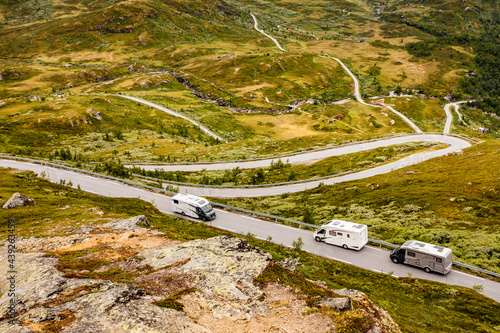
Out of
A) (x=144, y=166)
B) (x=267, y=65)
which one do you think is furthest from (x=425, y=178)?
(x=267, y=65)

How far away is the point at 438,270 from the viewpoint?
2761cm

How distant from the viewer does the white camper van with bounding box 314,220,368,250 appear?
32750 mm

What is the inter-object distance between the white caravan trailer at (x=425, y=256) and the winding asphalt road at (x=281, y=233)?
0.65 meters

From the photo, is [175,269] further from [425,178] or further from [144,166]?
[144,166]

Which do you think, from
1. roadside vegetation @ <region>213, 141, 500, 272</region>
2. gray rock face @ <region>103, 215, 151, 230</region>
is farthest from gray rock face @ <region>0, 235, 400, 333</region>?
roadside vegetation @ <region>213, 141, 500, 272</region>

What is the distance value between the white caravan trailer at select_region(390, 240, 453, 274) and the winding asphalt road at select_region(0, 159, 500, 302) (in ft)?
2.14

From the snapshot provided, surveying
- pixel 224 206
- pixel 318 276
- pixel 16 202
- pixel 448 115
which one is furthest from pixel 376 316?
pixel 448 115

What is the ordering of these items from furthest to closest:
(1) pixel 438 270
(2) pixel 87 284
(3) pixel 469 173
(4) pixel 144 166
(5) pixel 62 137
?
(5) pixel 62 137, (4) pixel 144 166, (3) pixel 469 173, (1) pixel 438 270, (2) pixel 87 284

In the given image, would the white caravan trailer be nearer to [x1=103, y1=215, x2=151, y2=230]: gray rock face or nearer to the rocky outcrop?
the rocky outcrop

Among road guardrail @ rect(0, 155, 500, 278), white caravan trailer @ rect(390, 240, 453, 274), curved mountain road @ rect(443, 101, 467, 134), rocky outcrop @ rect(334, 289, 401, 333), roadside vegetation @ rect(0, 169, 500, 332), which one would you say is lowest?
curved mountain road @ rect(443, 101, 467, 134)

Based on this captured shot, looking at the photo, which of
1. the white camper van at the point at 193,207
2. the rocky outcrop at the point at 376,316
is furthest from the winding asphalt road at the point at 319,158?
the rocky outcrop at the point at 376,316

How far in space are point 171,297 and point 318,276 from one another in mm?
12467

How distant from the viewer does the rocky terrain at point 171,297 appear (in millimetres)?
12539

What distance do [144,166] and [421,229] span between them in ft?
199
